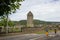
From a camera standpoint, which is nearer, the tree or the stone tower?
the tree

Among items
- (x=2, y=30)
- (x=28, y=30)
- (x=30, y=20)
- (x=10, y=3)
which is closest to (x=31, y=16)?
(x=30, y=20)

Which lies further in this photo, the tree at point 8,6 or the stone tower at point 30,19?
the stone tower at point 30,19

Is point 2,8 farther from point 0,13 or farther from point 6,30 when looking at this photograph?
point 6,30

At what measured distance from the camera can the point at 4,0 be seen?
3114cm

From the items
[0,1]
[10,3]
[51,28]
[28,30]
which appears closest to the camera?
[0,1]

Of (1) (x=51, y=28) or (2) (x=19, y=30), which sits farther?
(1) (x=51, y=28)

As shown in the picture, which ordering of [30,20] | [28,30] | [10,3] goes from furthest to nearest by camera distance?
[30,20] < [28,30] < [10,3]

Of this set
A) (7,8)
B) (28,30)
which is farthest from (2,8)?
(28,30)

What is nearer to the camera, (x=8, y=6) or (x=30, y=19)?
(x=8, y=6)

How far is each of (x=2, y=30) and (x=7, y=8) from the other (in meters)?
7.97

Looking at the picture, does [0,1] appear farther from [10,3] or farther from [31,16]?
[31,16]

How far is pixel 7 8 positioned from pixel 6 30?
6770 mm

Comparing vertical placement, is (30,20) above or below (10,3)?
below

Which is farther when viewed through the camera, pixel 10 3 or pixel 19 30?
pixel 19 30
